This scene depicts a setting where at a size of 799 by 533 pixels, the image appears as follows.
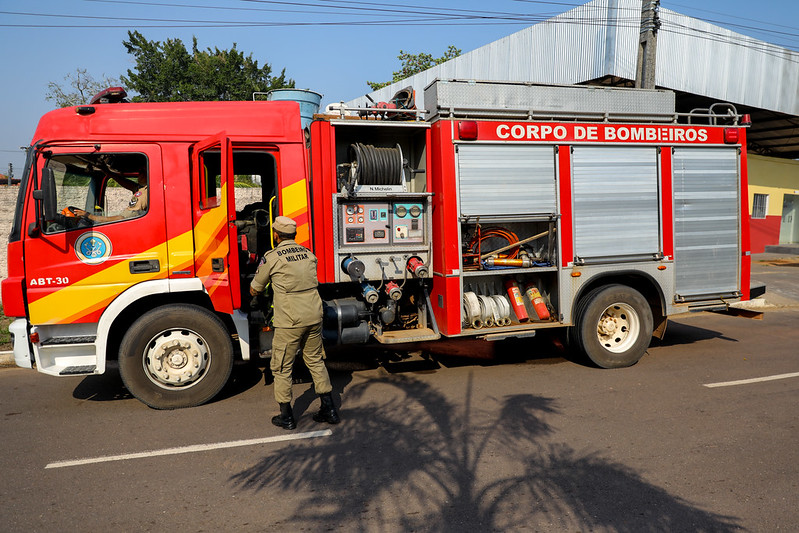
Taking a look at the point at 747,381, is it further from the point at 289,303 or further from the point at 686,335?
the point at 289,303

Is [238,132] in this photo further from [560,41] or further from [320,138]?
[560,41]

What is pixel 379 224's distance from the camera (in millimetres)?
6105

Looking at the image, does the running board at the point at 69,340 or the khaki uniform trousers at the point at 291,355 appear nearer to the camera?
the khaki uniform trousers at the point at 291,355

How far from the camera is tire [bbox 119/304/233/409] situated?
5.29 m

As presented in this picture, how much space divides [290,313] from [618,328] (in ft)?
13.1

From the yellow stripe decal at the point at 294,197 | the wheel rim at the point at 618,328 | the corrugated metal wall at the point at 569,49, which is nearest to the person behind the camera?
the yellow stripe decal at the point at 294,197

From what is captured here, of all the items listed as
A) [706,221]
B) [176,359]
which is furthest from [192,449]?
[706,221]

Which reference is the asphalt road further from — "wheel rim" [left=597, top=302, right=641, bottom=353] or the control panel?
the control panel

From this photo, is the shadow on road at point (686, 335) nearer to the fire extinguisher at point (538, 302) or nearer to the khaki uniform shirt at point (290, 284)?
the fire extinguisher at point (538, 302)

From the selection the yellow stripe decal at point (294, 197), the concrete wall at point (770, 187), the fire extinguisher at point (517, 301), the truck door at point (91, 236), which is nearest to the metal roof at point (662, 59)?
the concrete wall at point (770, 187)

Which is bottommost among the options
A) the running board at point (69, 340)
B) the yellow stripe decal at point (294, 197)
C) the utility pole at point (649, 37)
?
the running board at point (69, 340)

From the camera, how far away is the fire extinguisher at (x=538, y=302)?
6570mm

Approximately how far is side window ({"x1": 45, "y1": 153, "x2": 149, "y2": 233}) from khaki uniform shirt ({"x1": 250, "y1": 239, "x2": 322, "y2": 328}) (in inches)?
56.9

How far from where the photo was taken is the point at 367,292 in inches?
233
